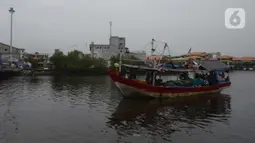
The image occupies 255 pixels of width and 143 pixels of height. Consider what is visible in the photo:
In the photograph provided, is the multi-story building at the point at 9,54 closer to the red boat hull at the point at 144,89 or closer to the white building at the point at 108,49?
the white building at the point at 108,49

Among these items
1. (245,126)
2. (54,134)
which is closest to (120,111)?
(54,134)

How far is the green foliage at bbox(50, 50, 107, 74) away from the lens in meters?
73.7

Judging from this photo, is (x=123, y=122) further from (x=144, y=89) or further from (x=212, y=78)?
(x=212, y=78)

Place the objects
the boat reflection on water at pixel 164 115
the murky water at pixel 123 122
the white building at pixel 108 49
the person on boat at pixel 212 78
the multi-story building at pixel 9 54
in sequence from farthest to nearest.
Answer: the white building at pixel 108 49 → the multi-story building at pixel 9 54 → the person on boat at pixel 212 78 → the boat reflection on water at pixel 164 115 → the murky water at pixel 123 122

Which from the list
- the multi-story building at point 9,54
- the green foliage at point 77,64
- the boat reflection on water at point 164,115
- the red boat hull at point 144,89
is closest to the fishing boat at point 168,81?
the red boat hull at point 144,89

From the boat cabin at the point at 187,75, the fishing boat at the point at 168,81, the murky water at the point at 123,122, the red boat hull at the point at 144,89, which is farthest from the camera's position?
the boat cabin at the point at 187,75

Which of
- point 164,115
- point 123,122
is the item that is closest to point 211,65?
point 164,115

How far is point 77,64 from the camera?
7456 centimetres

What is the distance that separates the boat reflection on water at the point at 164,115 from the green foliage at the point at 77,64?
5352 centimetres

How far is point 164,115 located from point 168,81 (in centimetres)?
795

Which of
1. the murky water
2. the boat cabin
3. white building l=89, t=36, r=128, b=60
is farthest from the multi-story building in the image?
the boat cabin

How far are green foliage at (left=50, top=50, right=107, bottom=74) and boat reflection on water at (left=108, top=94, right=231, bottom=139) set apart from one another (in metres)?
53.5

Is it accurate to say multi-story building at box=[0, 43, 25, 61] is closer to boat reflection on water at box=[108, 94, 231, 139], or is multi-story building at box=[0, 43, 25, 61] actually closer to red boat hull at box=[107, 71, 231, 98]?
red boat hull at box=[107, 71, 231, 98]

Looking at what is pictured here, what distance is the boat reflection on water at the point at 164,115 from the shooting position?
13505 millimetres
